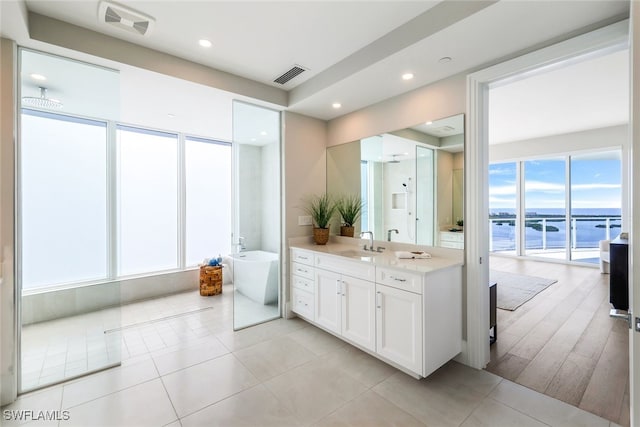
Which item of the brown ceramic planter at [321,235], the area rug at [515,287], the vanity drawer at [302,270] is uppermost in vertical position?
the brown ceramic planter at [321,235]

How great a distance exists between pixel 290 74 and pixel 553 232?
7.40 m

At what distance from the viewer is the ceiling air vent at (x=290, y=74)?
2.92 m

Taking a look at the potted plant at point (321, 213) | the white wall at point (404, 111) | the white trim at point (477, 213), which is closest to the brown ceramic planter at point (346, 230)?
the potted plant at point (321, 213)

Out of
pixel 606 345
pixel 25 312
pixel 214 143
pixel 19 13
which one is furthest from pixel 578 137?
pixel 25 312

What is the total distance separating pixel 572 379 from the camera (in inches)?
88.8

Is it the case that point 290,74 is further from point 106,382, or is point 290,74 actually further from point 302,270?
point 106,382

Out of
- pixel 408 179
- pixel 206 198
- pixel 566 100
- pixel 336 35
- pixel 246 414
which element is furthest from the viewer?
pixel 206 198

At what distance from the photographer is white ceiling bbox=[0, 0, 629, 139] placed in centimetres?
188

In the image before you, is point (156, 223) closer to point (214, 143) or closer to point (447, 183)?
point (214, 143)

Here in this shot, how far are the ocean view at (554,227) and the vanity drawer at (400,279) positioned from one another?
6.53 metres

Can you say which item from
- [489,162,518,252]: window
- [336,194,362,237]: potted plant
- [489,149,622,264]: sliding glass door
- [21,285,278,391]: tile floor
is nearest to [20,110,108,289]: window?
[21,285,278,391]: tile floor

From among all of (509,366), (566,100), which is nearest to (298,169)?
(509,366)

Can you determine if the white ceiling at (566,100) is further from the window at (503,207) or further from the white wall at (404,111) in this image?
the window at (503,207)

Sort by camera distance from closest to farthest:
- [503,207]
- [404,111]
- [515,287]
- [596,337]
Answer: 1. [596,337]
2. [404,111]
3. [515,287]
4. [503,207]
